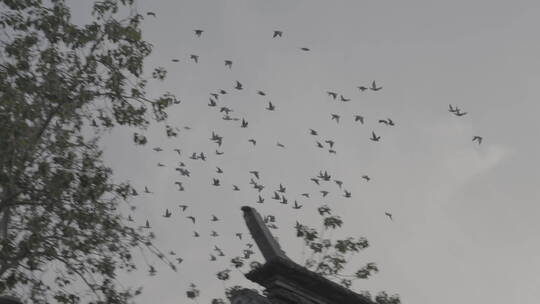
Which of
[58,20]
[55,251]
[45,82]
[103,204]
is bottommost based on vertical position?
[55,251]

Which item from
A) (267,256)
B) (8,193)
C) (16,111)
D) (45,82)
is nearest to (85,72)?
(45,82)

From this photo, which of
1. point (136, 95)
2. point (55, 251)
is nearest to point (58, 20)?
point (136, 95)

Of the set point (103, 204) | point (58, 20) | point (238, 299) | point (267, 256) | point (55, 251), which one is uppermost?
point (58, 20)

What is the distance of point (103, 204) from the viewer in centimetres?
1745

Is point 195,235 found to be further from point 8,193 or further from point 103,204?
point 8,193

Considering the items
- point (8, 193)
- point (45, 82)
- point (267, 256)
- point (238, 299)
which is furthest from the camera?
point (45, 82)

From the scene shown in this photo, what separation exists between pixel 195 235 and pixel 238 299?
10.3 metres

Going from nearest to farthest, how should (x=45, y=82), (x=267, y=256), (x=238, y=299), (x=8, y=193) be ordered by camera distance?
1. (x=238, y=299)
2. (x=267, y=256)
3. (x=8, y=193)
4. (x=45, y=82)

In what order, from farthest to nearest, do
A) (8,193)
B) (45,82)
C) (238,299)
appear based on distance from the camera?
(45,82) < (8,193) < (238,299)

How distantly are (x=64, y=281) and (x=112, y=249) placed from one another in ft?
4.46

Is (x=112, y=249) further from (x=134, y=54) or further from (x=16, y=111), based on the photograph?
(x=134, y=54)

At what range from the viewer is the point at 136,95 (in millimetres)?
19109

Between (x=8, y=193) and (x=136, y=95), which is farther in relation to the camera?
(x=136, y=95)

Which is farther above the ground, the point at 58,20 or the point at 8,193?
the point at 58,20
